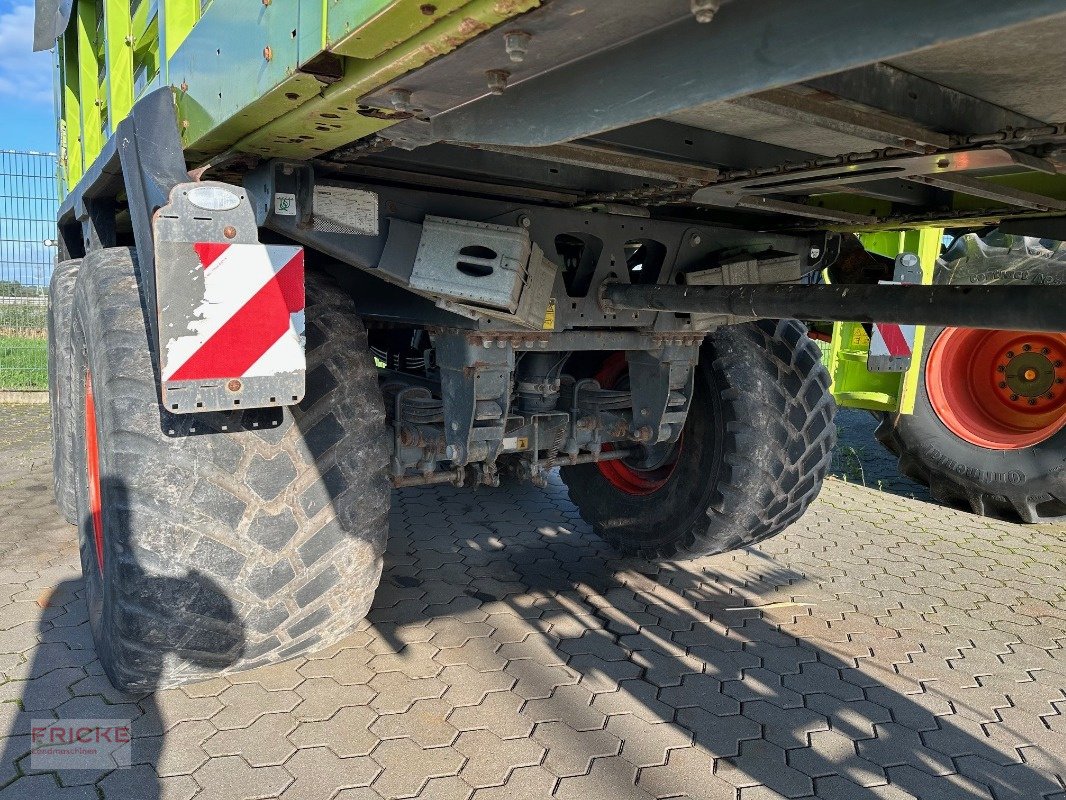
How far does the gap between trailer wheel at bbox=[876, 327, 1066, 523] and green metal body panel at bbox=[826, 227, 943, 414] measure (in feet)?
0.41

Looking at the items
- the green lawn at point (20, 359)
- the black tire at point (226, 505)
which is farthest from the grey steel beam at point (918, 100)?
the green lawn at point (20, 359)

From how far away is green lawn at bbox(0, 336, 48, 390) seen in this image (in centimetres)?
905

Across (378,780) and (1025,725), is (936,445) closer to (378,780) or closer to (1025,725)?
(1025,725)

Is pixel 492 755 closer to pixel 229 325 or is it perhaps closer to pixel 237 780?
pixel 237 780

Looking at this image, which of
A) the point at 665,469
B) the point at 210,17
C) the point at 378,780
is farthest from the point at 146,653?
the point at 665,469

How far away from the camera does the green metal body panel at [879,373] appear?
15.0 feet

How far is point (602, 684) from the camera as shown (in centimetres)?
269

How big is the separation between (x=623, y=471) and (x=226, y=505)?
7.40ft

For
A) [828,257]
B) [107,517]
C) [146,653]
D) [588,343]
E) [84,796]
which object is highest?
[828,257]

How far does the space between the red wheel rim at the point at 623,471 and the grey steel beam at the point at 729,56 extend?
7.93 ft

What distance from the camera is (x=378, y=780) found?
2.12m

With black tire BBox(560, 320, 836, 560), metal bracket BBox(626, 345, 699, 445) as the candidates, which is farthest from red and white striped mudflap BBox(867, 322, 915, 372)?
metal bracket BBox(626, 345, 699, 445)

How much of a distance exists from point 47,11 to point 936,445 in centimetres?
544

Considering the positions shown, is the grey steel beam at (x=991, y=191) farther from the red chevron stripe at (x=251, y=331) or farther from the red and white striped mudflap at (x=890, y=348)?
the red and white striped mudflap at (x=890, y=348)
